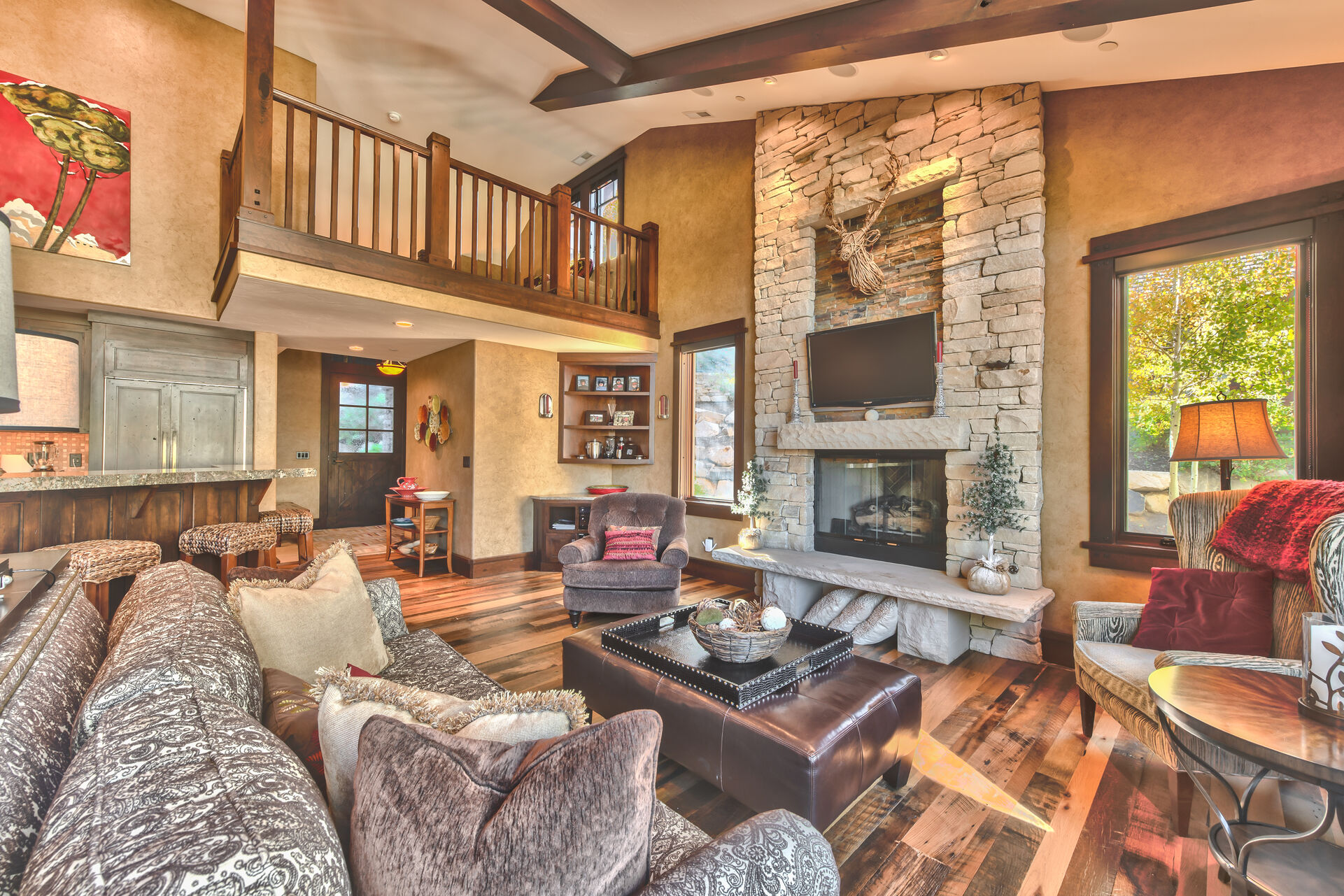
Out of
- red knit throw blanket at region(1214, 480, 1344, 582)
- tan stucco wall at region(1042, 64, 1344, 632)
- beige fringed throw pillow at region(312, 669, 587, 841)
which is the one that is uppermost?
tan stucco wall at region(1042, 64, 1344, 632)

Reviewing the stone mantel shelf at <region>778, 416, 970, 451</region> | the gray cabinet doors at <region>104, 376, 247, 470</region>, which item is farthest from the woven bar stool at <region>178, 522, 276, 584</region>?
the stone mantel shelf at <region>778, 416, 970, 451</region>

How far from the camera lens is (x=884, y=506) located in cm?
410

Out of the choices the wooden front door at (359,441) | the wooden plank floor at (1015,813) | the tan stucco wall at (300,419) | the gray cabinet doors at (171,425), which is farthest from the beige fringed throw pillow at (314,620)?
the wooden front door at (359,441)

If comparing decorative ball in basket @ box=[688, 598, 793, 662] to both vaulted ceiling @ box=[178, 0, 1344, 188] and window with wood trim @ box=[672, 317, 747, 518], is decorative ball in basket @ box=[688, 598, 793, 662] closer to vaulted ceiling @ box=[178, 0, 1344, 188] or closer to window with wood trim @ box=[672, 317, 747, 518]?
window with wood trim @ box=[672, 317, 747, 518]

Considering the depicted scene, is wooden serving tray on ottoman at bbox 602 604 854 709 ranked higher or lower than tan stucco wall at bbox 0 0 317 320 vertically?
lower

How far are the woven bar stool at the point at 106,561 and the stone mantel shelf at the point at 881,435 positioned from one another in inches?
154

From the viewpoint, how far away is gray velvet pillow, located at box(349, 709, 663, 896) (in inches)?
26.2

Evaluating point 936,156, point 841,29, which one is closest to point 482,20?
point 841,29

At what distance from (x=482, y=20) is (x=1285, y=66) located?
4.68 m

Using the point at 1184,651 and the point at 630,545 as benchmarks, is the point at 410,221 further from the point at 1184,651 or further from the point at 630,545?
the point at 1184,651

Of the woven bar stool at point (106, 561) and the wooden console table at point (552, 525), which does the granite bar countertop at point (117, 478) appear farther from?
Answer: the wooden console table at point (552, 525)

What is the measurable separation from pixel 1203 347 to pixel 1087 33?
1.69 m

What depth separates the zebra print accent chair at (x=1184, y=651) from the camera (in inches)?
67.2

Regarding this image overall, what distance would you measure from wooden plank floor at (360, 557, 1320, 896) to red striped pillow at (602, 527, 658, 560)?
3.85 feet
